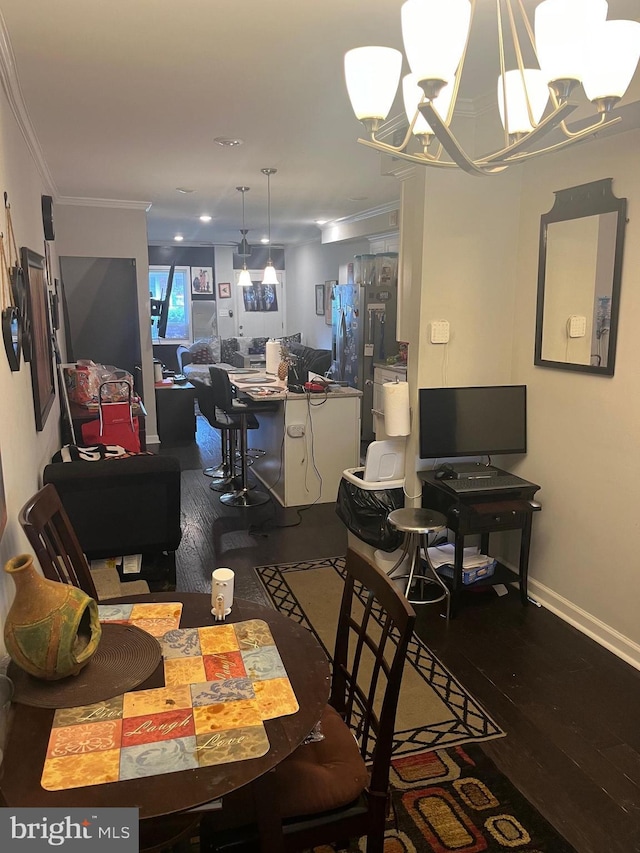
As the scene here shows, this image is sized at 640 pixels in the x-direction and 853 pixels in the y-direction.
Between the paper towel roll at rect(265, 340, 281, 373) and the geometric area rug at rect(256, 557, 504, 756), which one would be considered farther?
the paper towel roll at rect(265, 340, 281, 373)

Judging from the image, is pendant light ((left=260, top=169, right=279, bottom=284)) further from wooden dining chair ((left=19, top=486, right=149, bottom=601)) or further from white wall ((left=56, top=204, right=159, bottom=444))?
wooden dining chair ((left=19, top=486, right=149, bottom=601))

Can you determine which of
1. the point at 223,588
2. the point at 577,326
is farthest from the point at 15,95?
the point at 577,326

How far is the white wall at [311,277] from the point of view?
895 cm

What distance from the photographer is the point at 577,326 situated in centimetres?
299

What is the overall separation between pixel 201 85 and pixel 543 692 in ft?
10.0

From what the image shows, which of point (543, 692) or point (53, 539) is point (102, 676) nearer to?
point (53, 539)

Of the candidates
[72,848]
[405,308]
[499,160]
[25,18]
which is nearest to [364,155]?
[405,308]

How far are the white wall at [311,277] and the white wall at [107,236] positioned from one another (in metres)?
3.06

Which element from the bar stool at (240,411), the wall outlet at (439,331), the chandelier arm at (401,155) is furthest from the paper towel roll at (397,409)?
the chandelier arm at (401,155)

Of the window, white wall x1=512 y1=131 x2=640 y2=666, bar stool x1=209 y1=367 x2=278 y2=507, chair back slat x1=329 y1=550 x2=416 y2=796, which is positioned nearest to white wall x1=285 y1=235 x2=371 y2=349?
the window

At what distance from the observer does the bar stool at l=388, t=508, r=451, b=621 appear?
3.08 m

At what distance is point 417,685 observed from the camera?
2633 millimetres

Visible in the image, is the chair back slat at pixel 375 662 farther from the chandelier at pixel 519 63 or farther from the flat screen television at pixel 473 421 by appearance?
the flat screen television at pixel 473 421

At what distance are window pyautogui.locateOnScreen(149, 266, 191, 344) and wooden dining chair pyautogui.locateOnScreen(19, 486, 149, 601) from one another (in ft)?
29.5
